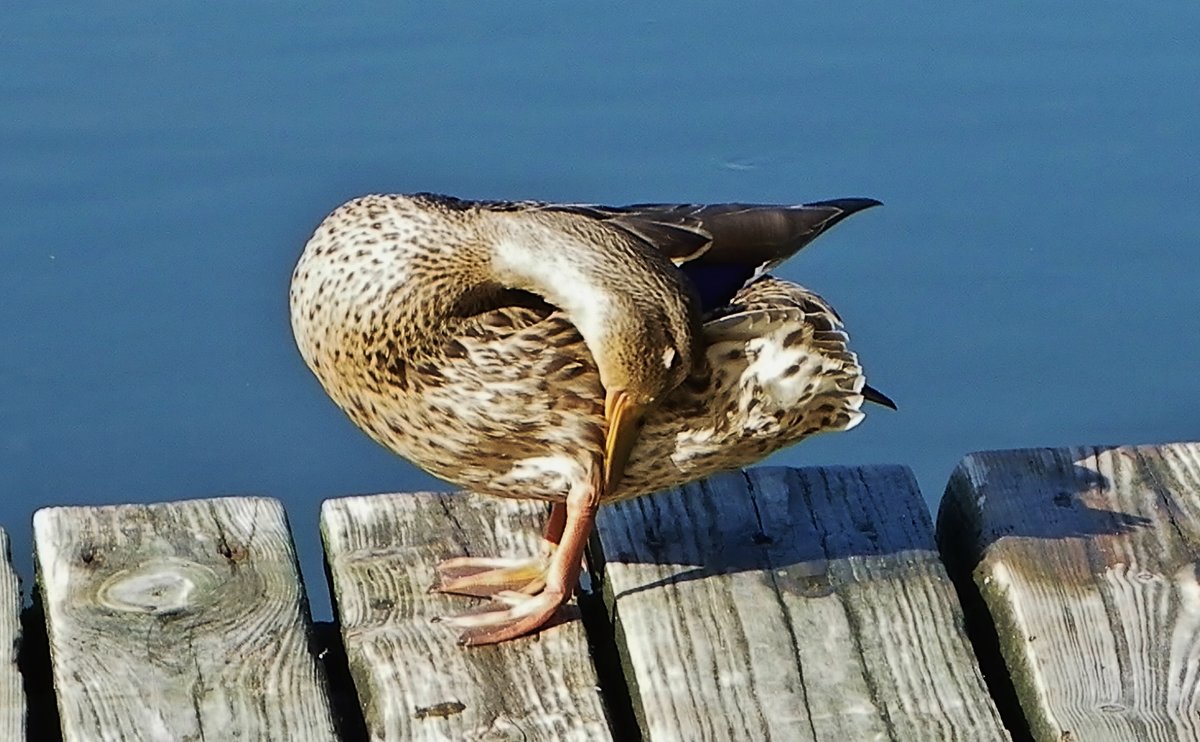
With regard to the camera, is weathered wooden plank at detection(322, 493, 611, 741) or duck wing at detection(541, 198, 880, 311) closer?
weathered wooden plank at detection(322, 493, 611, 741)

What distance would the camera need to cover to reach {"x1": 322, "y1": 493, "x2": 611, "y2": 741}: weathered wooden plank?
2.78 metres

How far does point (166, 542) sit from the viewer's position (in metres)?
3.13

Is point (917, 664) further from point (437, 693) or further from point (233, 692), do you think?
point (233, 692)

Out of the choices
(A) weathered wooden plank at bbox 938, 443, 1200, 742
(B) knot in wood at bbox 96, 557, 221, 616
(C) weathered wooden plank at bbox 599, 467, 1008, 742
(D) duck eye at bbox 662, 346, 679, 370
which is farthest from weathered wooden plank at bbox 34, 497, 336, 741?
(A) weathered wooden plank at bbox 938, 443, 1200, 742

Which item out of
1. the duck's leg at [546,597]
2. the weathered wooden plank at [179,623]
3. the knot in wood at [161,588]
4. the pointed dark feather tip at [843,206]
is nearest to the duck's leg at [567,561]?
the duck's leg at [546,597]

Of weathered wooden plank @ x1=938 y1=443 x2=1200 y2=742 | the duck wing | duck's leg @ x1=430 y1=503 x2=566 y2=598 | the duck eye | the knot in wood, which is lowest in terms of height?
weathered wooden plank @ x1=938 y1=443 x2=1200 y2=742

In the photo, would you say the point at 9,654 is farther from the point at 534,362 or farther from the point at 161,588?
the point at 534,362

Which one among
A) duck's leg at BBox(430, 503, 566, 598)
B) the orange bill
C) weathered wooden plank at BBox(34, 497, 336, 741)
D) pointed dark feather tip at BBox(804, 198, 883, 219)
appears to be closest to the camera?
weathered wooden plank at BBox(34, 497, 336, 741)

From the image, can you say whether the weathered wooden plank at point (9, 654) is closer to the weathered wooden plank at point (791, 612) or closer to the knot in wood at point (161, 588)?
the knot in wood at point (161, 588)

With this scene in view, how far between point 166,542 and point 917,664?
3.80 ft

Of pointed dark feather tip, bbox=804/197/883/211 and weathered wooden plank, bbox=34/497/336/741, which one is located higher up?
pointed dark feather tip, bbox=804/197/883/211

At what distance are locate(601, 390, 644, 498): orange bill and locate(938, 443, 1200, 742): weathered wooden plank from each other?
60 centimetres

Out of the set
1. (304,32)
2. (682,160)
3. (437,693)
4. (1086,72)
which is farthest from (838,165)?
(437,693)

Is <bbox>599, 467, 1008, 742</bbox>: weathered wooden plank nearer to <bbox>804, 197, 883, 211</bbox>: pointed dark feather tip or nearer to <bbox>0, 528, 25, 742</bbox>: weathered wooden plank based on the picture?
<bbox>804, 197, 883, 211</bbox>: pointed dark feather tip
